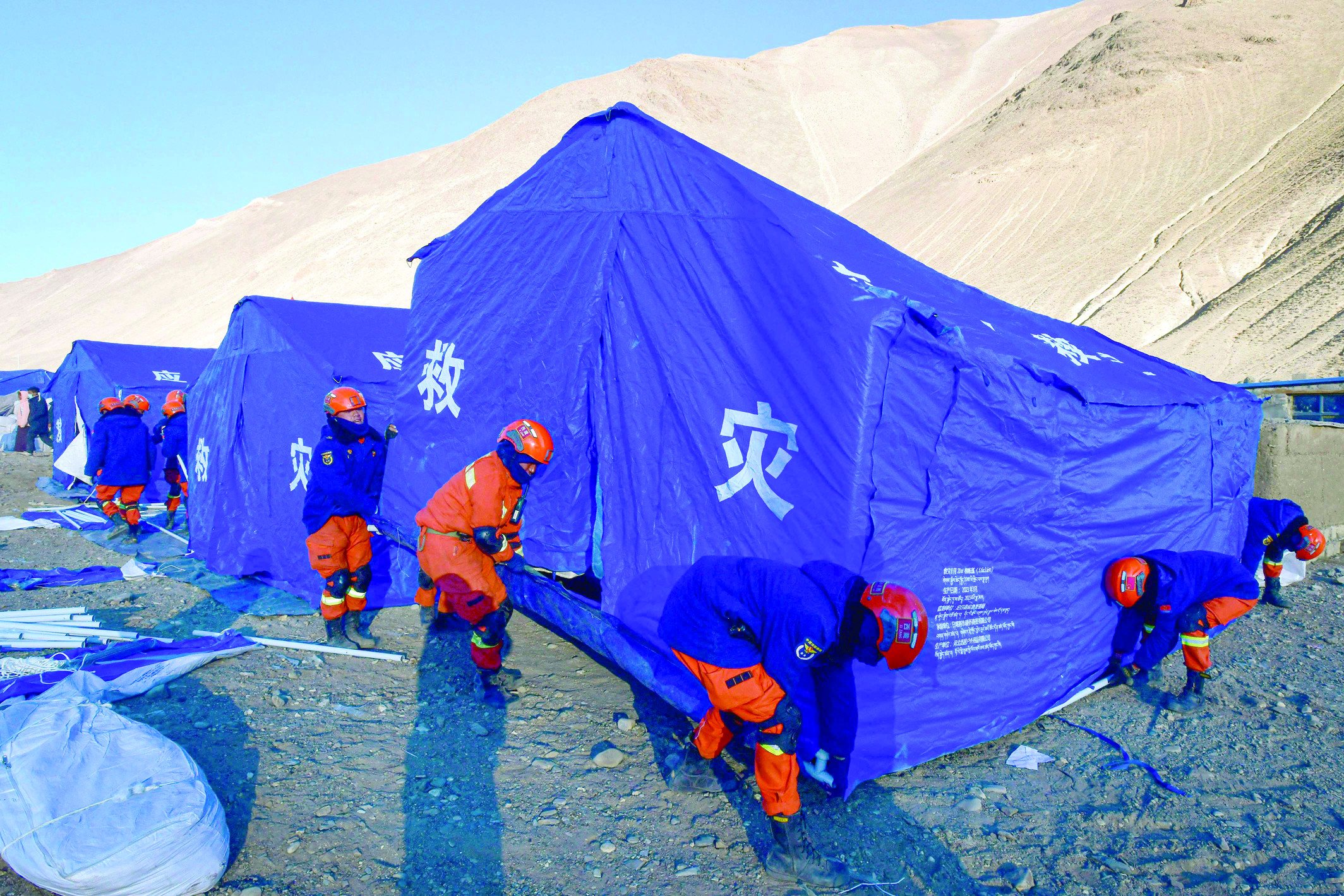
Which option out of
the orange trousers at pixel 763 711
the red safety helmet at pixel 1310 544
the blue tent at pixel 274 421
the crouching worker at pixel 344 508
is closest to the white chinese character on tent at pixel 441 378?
the crouching worker at pixel 344 508

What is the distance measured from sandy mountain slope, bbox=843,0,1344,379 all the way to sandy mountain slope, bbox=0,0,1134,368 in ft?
47.9

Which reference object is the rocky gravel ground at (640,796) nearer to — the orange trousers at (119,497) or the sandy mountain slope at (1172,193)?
the orange trousers at (119,497)

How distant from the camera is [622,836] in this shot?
318 centimetres

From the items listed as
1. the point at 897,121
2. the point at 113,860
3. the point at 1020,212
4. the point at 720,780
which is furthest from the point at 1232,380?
the point at 897,121

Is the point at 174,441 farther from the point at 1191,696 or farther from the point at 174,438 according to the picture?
the point at 1191,696

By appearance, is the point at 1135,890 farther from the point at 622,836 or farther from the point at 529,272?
the point at 529,272

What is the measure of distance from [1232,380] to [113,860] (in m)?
21.5

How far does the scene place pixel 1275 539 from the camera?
636 centimetres

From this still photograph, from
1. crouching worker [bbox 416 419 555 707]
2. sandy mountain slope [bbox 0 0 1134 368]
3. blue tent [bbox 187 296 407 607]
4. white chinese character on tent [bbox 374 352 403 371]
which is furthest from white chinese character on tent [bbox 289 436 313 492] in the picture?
sandy mountain slope [bbox 0 0 1134 368]

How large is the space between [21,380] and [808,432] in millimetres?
28519

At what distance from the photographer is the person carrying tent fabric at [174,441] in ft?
29.6

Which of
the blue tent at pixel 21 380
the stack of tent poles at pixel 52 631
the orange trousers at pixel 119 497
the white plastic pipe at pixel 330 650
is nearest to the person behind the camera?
the stack of tent poles at pixel 52 631

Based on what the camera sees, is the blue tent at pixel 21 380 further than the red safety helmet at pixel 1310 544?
Yes

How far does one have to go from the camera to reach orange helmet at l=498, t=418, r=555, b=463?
409 centimetres
